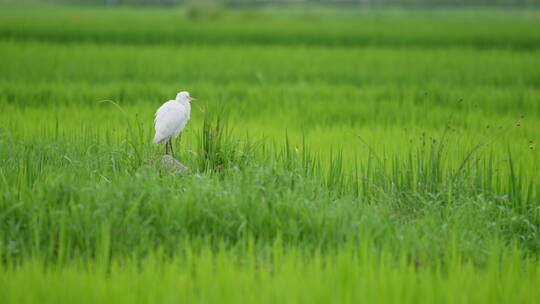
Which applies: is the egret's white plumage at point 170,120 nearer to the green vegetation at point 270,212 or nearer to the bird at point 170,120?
the bird at point 170,120

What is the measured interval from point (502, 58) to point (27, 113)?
8364mm

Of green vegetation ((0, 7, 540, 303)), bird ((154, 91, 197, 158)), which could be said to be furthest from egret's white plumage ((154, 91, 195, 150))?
green vegetation ((0, 7, 540, 303))

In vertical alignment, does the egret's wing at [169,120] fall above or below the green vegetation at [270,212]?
above

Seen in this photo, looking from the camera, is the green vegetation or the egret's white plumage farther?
the egret's white plumage

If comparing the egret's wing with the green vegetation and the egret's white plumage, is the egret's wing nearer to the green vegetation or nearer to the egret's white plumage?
the egret's white plumage

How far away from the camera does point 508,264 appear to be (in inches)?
99.0

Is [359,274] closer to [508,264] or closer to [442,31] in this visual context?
[508,264]

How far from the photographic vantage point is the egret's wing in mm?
3488

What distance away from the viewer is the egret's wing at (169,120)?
11.4 ft

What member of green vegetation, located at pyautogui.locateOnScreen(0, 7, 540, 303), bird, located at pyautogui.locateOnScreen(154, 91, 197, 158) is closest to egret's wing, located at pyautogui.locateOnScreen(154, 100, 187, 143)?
bird, located at pyautogui.locateOnScreen(154, 91, 197, 158)

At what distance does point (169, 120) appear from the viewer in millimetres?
3480

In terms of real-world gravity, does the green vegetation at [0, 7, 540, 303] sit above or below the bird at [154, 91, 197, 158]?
below

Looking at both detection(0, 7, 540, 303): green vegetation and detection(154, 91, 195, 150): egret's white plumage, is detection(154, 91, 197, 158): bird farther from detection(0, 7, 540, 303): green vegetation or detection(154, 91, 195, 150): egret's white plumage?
detection(0, 7, 540, 303): green vegetation

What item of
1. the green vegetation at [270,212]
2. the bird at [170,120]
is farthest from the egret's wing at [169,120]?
the green vegetation at [270,212]
